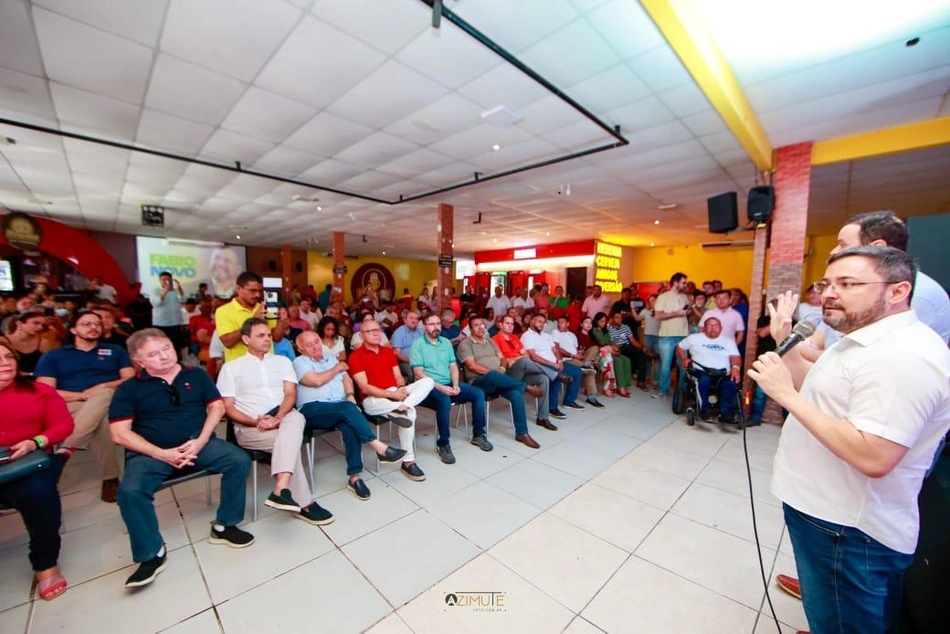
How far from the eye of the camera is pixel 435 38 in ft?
8.22

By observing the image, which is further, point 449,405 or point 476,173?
point 476,173

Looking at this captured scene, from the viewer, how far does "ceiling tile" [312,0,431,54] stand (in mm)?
2205

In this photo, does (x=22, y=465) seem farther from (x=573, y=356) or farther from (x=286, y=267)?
(x=286, y=267)

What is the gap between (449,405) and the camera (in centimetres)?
317

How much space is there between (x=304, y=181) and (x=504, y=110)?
3908 millimetres

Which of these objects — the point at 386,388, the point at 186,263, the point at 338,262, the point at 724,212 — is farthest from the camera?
the point at 186,263

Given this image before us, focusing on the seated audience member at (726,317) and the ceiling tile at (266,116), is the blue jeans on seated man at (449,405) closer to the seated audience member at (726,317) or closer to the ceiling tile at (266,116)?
the seated audience member at (726,317)

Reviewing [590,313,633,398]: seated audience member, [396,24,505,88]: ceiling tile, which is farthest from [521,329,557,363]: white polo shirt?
[396,24,505,88]: ceiling tile

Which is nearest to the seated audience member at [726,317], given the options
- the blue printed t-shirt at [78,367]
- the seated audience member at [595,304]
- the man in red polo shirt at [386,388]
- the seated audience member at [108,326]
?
the seated audience member at [595,304]

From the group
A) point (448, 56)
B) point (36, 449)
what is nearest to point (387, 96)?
point (448, 56)

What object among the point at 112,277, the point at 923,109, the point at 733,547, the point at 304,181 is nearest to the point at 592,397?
the point at 733,547

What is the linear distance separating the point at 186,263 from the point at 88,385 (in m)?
12.1

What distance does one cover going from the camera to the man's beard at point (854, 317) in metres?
1.02

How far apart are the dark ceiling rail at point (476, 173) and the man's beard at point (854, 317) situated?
2.35m
